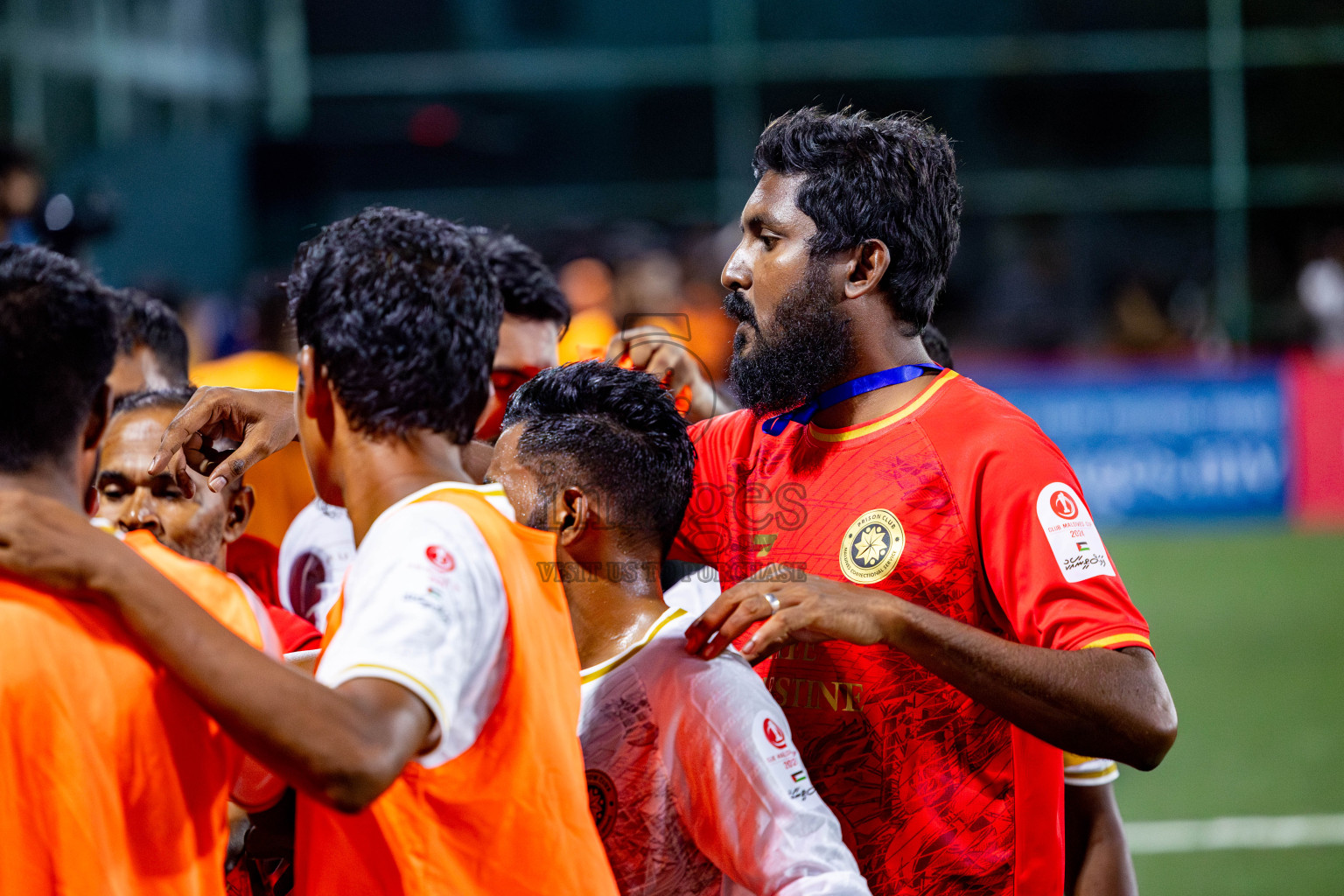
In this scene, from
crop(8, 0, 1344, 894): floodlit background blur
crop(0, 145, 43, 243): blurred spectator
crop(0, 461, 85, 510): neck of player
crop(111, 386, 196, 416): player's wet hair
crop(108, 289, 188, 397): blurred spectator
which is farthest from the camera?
crop(8, 0, 1344, 894): floodlit background blur

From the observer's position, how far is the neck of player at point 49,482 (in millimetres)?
1714

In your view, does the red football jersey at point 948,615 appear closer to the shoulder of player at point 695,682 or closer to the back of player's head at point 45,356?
the shoulder of player at point 695,682

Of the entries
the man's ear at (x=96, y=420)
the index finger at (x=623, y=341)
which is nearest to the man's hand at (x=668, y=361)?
the index finger at (x=623, y=341)

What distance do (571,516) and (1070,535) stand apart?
89 centimetres

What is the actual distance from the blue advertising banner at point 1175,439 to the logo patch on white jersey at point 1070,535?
1194cm

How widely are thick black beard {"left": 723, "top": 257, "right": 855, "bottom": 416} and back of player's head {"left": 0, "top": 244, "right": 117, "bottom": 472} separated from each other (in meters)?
1.41

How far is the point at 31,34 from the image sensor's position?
1655 centimetres

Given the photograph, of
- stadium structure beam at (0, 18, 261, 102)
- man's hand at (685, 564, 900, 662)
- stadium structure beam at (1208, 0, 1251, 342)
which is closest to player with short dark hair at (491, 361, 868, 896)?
man's hand at (685, 564, 900, 662)

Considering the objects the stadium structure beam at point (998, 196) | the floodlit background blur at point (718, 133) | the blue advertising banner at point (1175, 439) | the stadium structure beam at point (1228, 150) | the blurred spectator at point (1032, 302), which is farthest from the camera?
the stadium structure beam at point (998, 196)

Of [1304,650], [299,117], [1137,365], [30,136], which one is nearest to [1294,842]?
[1304,650]

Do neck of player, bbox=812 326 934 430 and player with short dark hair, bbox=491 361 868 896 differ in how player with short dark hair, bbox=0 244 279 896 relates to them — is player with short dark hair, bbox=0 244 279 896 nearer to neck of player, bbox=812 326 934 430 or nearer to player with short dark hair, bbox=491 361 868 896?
player with short dark hair, bbox=491 361 868 896

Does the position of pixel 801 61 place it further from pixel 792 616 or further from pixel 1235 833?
pixel 792 616

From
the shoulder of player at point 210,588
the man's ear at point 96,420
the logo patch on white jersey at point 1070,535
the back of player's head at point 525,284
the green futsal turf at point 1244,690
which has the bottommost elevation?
the green futsal turf at point 1244,690

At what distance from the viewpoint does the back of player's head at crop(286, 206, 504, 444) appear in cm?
192
